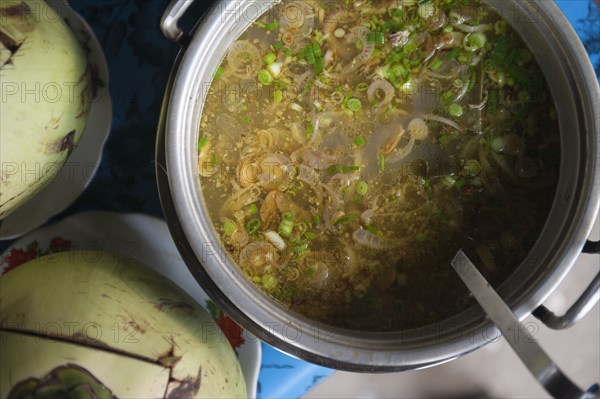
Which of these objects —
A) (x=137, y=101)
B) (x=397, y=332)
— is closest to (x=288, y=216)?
(x=397, y=332)

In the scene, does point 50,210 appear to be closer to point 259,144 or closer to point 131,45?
point 131,45

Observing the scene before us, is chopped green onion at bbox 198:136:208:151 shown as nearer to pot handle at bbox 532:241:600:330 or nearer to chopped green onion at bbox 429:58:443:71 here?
chopped green onion at bbox 429:58:443:71

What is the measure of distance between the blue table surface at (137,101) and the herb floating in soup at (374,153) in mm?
297

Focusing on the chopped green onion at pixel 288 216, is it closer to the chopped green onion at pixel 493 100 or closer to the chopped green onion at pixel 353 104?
the chopped green onion at pixel 353 104

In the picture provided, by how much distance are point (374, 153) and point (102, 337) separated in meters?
0.72

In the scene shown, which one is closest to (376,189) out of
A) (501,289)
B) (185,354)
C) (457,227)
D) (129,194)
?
(457,227)

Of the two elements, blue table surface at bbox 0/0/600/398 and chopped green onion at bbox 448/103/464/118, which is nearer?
chopped green onion at bbox 448/103/464/118

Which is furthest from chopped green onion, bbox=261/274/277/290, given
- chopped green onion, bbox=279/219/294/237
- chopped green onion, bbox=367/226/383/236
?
chopped green onion, bbox=367/226/383/236

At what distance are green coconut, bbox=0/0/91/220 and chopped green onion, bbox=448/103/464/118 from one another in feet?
2.82

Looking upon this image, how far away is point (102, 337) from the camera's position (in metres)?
1.07

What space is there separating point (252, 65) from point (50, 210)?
0.69 metres

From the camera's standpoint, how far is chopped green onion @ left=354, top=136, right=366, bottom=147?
50.9 inches

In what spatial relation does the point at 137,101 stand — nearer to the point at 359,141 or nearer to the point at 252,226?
the point at 252,226

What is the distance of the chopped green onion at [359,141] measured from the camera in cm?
129
